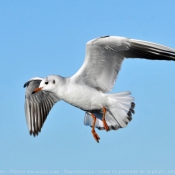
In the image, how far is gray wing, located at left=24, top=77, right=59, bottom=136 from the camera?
12.6 m

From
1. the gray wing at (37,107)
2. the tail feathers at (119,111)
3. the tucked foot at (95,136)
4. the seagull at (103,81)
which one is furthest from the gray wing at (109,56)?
the gray wing at (37,107)

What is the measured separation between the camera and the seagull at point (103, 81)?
1038 centimetres

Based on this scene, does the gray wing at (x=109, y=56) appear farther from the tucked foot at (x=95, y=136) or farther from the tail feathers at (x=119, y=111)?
the tucked foot at (x=95, y=136)

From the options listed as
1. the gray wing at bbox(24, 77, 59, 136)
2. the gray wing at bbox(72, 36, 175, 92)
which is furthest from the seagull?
the gray wing at bbox(24, 77, 59, 136)

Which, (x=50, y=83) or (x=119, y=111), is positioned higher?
(x=50, y=83)

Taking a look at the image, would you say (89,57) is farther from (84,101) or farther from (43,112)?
(43,112)

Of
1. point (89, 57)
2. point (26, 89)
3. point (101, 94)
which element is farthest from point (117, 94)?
point (26, 89)

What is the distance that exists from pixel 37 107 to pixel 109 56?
276 centimetres

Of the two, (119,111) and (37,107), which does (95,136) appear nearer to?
(119,111)

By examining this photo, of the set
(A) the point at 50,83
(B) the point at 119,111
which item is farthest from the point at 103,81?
(A) the point at 50,83

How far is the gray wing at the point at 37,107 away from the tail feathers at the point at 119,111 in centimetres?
141

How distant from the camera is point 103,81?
11062 millimetres

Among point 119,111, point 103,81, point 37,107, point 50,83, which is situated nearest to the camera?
point 50,83

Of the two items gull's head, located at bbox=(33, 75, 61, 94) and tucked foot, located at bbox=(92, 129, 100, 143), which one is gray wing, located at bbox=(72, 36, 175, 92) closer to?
gull's head, located at bbox=(33, 75, 61, 94)
